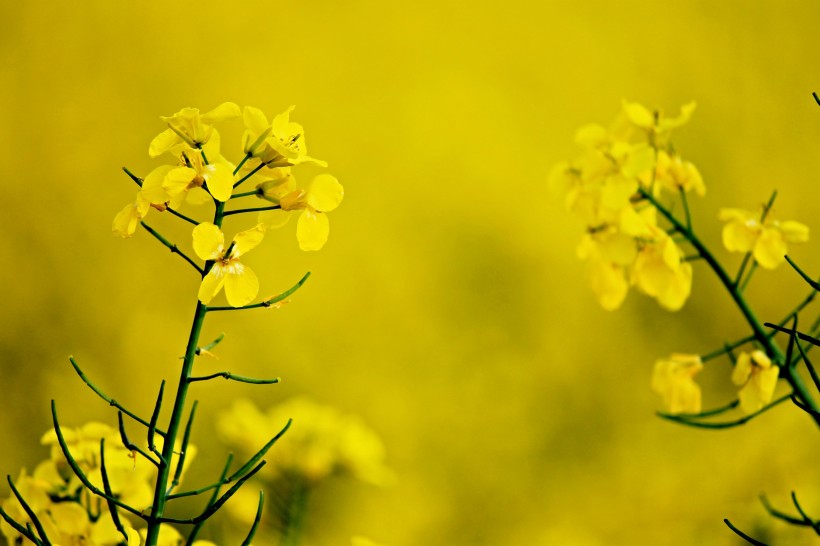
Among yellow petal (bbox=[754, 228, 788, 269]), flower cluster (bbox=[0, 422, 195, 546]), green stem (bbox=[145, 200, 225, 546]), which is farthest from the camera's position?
yellow petal (bbox=[754, 228, 788, 269])

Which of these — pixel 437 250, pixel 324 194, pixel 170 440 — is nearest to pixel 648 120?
pixel 324 194

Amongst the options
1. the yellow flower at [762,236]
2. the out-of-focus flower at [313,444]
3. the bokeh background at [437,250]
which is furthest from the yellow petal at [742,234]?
the bokeh background at [437,250]

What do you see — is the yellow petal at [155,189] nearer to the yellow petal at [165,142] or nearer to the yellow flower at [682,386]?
the yellow petal at [165,142]

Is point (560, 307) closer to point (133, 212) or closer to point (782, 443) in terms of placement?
point (782, 443)

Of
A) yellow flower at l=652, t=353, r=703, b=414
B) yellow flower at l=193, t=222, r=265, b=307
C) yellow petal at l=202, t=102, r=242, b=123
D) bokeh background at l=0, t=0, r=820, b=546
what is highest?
bokeh background at l=0, t=0, r=820, b=546

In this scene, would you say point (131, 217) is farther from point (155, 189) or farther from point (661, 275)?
point (661, 275)

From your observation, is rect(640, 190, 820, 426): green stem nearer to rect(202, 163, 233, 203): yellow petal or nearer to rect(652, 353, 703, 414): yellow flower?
rect(652, 353, 703, 414): yellow flower

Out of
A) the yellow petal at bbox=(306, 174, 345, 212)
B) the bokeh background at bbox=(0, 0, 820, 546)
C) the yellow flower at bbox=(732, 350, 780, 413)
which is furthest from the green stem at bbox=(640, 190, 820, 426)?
the bokeh background at bbox=(0, 0, 820, 546)

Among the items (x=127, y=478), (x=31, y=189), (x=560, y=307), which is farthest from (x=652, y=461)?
(x=127, y=478)
